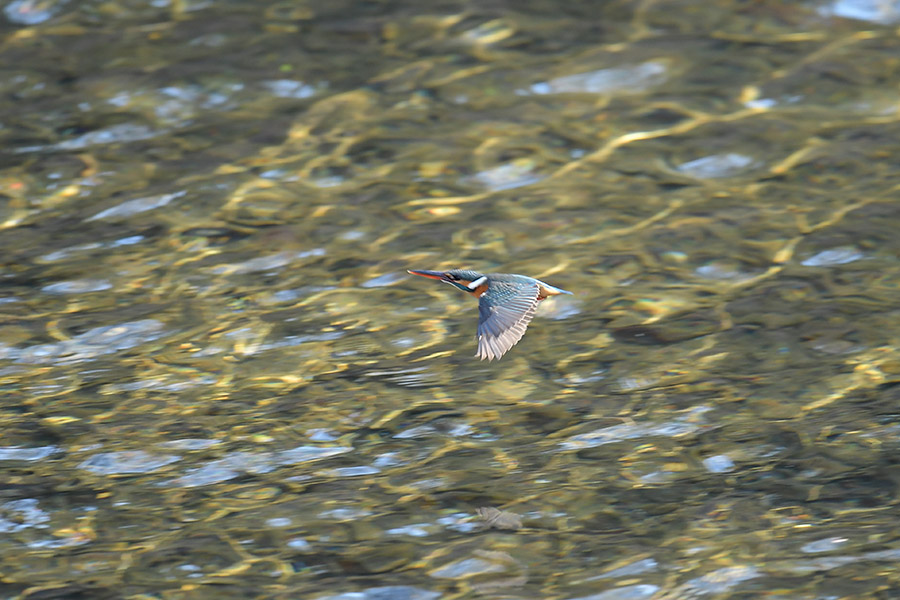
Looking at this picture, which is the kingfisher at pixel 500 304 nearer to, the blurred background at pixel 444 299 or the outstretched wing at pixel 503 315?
the outstretched wing at pixel 503 315

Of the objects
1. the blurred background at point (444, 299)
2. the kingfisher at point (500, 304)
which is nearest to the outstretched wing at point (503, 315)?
the kingfisher at point (500, 304)

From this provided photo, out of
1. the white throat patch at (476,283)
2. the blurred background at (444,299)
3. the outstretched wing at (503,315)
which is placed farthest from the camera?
the white throat patch at (476,283)

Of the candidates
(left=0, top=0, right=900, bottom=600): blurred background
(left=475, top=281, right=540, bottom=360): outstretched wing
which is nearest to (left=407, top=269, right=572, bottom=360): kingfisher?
(left=475, top=281, right=540, bottom=360): outstretched wing

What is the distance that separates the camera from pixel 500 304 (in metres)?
3.97

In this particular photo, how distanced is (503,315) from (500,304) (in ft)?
0.24

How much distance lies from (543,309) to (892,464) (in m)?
1.71

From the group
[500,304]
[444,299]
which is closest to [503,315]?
[500,304]

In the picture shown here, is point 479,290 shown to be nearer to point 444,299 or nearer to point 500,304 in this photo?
point 500,304

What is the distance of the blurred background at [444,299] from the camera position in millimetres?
3457

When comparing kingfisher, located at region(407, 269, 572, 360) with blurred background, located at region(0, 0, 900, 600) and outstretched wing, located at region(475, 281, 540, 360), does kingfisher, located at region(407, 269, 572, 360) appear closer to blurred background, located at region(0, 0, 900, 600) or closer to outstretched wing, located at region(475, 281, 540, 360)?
outstretched wing, located at region(475, 281, 540, 360)

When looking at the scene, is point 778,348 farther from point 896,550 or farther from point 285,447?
point 285,447

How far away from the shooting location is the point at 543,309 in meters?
5.05

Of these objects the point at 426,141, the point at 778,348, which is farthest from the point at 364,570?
the point at 426,141

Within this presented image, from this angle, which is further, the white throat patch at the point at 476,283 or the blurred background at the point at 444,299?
the white throat patch at the point at 476,283
